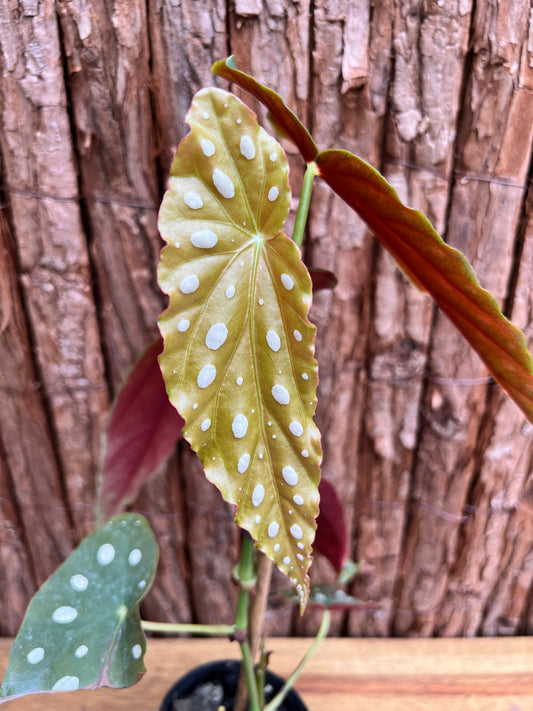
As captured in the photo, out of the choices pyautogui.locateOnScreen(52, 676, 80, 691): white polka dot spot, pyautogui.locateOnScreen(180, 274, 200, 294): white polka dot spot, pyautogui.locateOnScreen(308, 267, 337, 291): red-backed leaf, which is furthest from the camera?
pyautogui.locateOnScreen(308, 267, 337, 291): red-backed leaf

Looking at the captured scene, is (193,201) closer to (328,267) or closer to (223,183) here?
(223,183)

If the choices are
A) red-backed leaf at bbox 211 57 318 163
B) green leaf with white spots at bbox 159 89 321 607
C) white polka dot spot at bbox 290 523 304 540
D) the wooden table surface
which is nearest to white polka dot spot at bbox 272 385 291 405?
green leaf with white spots at bbox 159 89 321 607

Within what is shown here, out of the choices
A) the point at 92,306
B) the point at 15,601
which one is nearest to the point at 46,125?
the point at 92,306

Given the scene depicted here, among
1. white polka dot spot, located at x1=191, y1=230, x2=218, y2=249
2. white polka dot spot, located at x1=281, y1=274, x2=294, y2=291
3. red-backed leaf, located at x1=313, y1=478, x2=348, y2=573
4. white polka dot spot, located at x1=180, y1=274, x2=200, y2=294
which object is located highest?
white polka dot spot, located at x1=191, y1=230, x2=218, y2=249

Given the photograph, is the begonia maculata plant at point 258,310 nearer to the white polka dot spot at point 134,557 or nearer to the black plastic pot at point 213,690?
the white polka dot spot at point 134,557

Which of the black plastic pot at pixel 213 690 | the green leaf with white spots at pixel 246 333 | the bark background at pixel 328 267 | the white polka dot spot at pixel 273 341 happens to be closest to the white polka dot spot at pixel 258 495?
the green leaf with white spots at pixel 246 333

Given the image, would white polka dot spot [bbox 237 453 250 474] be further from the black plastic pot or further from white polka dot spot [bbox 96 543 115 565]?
the black plastic pot

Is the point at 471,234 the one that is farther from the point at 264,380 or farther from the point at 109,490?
the point at 109,490

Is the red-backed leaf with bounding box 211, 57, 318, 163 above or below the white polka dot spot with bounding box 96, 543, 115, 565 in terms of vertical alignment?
above
